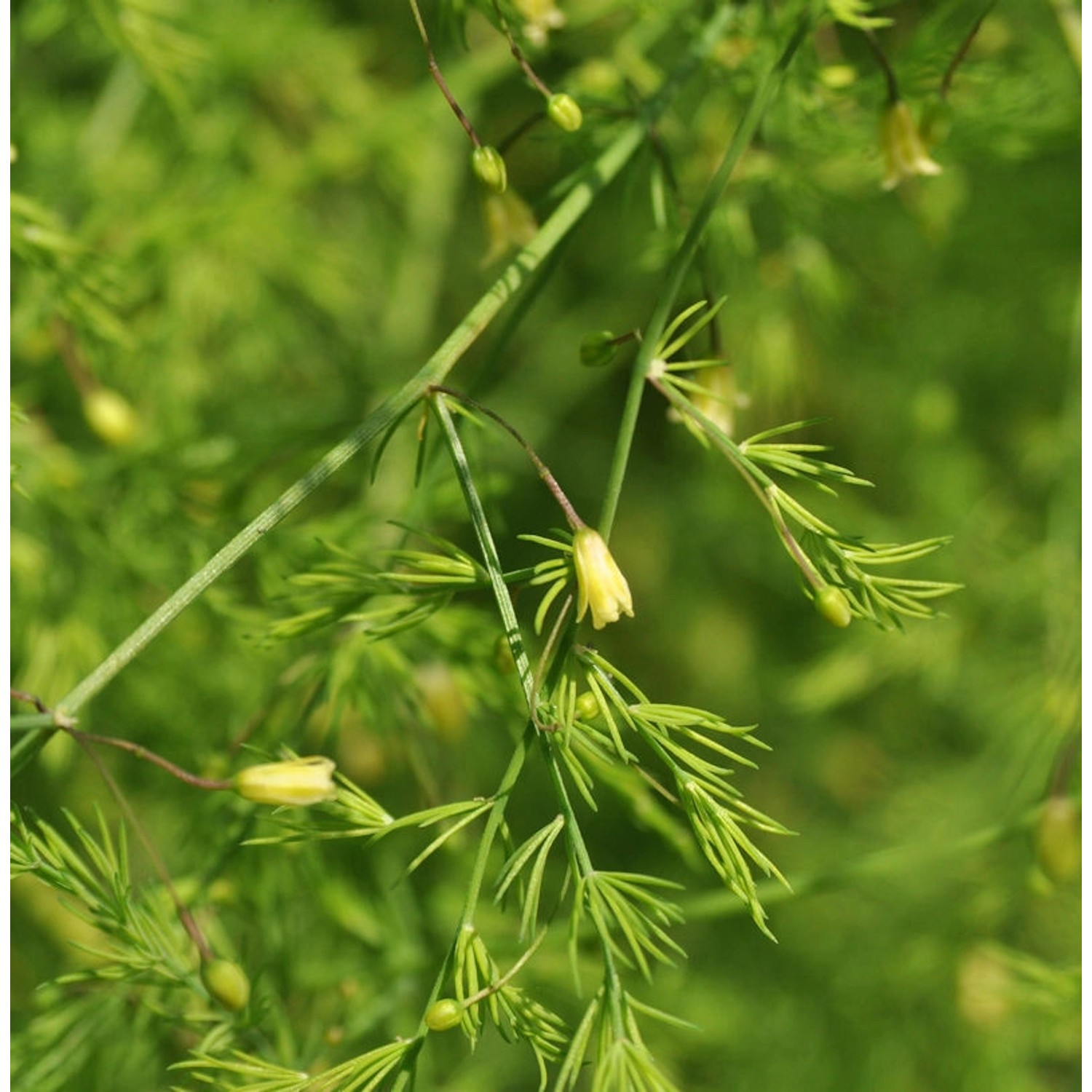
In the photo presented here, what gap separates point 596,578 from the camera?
0.68m

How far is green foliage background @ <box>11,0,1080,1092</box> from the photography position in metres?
1.08

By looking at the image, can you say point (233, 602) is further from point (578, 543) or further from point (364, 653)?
point (578, 543)

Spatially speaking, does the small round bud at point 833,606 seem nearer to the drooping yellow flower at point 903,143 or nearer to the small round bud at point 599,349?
the small round bud at point 599,349

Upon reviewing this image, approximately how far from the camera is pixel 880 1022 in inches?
65.4

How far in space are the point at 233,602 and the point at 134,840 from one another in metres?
0.72

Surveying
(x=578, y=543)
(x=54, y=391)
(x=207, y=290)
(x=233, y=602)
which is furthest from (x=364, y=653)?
(x=54, y=391)

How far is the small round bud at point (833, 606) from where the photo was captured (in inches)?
27.9

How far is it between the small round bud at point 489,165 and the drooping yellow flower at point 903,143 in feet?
1.11

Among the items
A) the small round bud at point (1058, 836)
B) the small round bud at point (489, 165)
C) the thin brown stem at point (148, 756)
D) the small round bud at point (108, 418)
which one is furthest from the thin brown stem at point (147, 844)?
the small round bud at point (1058, 836)

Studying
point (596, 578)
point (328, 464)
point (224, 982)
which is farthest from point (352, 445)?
point (224, 982)

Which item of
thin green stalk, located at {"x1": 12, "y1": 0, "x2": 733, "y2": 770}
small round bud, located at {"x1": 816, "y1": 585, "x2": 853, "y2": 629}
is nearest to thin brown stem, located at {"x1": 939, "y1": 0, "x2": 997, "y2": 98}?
thin green stalk, located at {"x1": 12, "y1": 0, "x2": 733, "y2": 770}

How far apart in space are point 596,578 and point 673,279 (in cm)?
19

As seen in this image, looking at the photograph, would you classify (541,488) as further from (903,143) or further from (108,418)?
(903,143)

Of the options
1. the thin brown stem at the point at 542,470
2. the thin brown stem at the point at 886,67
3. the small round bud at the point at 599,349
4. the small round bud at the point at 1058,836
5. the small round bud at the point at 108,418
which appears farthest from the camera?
the small round bud at the point at 108,418
